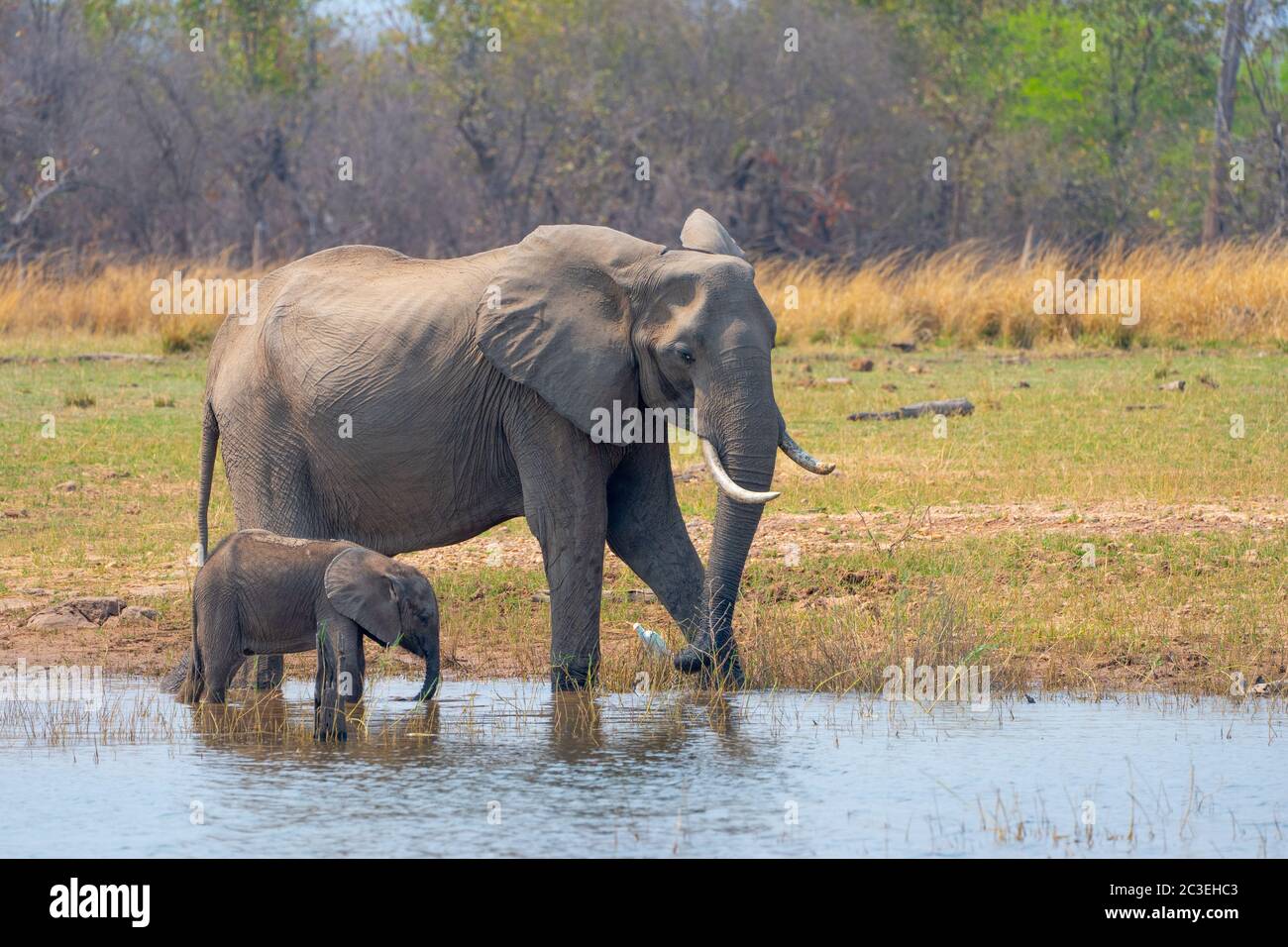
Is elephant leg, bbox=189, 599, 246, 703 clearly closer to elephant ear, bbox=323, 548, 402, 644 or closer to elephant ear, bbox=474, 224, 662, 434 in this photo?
elephant ear, bbox=323, 548, 402, 644

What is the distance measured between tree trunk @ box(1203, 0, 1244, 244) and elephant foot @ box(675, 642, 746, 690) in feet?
62.7

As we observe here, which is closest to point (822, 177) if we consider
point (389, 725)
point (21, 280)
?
point (21, 280)

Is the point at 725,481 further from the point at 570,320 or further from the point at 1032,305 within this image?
the point at 1032,305

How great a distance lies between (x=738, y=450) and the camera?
7.38 metres

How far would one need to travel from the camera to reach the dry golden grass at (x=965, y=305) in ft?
59.5

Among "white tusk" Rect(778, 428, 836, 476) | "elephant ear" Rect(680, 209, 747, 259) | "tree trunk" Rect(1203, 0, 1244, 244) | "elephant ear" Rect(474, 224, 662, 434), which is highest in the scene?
"tree trunk" Rect(1203, 0, 1244, 244)

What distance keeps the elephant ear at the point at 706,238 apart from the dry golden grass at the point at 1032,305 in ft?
34.7

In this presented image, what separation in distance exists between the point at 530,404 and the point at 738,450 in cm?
88

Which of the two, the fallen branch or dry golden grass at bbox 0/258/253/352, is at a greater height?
dry golden grass at bbox 0/258/253/352

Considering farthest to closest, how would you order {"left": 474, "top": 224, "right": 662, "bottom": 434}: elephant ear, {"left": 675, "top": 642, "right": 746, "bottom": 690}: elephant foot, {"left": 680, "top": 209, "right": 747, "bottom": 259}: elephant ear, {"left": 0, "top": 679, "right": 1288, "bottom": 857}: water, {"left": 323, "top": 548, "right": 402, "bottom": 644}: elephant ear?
1. {"left": 675, "top": 642, "right": 746, "bottom": 690}: elephant foot
2. {"left": 680, "top": 209, "right": 747, "bottom": 259}: elephant ear
3. {"left": 474, "top": 224, "right": 662, "bottom": 434}: elephant ear
4. {"left": 323, "top": 548, "right": 402, "bottom": 644}: elephant ear
5. {"left": 0, "top": 679, "right": 1288, "bottom": 857}: water

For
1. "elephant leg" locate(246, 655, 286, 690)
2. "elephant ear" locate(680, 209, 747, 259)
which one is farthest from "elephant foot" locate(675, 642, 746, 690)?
"elephant leg" locate(246, 655, 286, 690)

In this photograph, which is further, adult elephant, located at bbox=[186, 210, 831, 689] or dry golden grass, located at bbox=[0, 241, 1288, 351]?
dry golden grass, located at bbox=[0, 241, 1288, 351]

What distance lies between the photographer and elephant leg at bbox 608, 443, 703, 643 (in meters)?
8.03

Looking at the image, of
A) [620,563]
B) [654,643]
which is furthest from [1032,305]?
[654,643]
